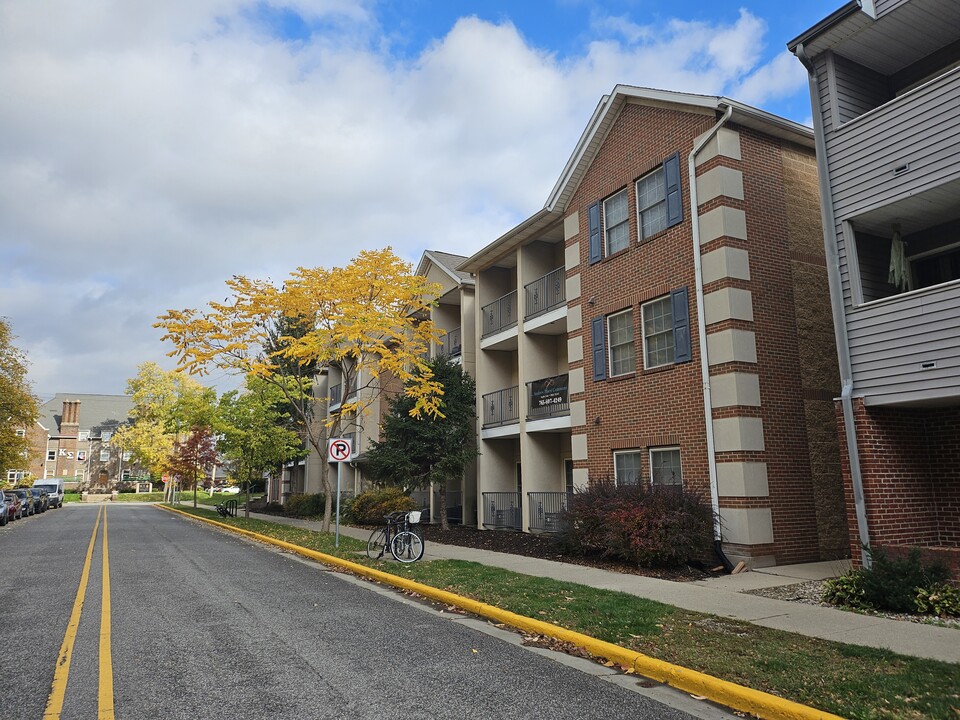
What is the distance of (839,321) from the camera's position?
35.0 ft

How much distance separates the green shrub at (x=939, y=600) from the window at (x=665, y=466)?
5544 mm

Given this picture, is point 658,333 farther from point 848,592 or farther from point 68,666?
point 68,666

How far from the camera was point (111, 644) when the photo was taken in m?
7.07

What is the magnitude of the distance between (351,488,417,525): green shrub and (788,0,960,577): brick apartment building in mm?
16250

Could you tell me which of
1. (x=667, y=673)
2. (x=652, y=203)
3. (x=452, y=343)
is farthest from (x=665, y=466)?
(x=452, y=343)

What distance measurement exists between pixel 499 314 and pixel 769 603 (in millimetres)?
14526

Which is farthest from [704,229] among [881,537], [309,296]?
[309,296]

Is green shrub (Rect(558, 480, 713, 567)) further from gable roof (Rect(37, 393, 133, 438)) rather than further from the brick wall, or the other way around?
gable roof (Rect(37, 393, 133, 438))

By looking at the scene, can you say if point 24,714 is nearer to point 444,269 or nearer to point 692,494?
point 692,494

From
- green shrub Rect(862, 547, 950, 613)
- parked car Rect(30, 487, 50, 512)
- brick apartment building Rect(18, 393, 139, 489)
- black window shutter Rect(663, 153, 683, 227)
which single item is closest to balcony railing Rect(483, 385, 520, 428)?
black window shutter Rect(663, 153, 683, 227)

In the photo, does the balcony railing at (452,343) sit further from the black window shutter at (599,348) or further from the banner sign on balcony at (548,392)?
the black window shutter at (599,348)

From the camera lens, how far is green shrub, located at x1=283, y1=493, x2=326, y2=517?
32938mm

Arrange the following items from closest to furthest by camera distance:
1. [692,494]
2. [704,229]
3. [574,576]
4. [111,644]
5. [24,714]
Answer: [24,714] → [111,644] → [574,576] → [692,494] → [704,229]

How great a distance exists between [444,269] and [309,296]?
24.4 feet
